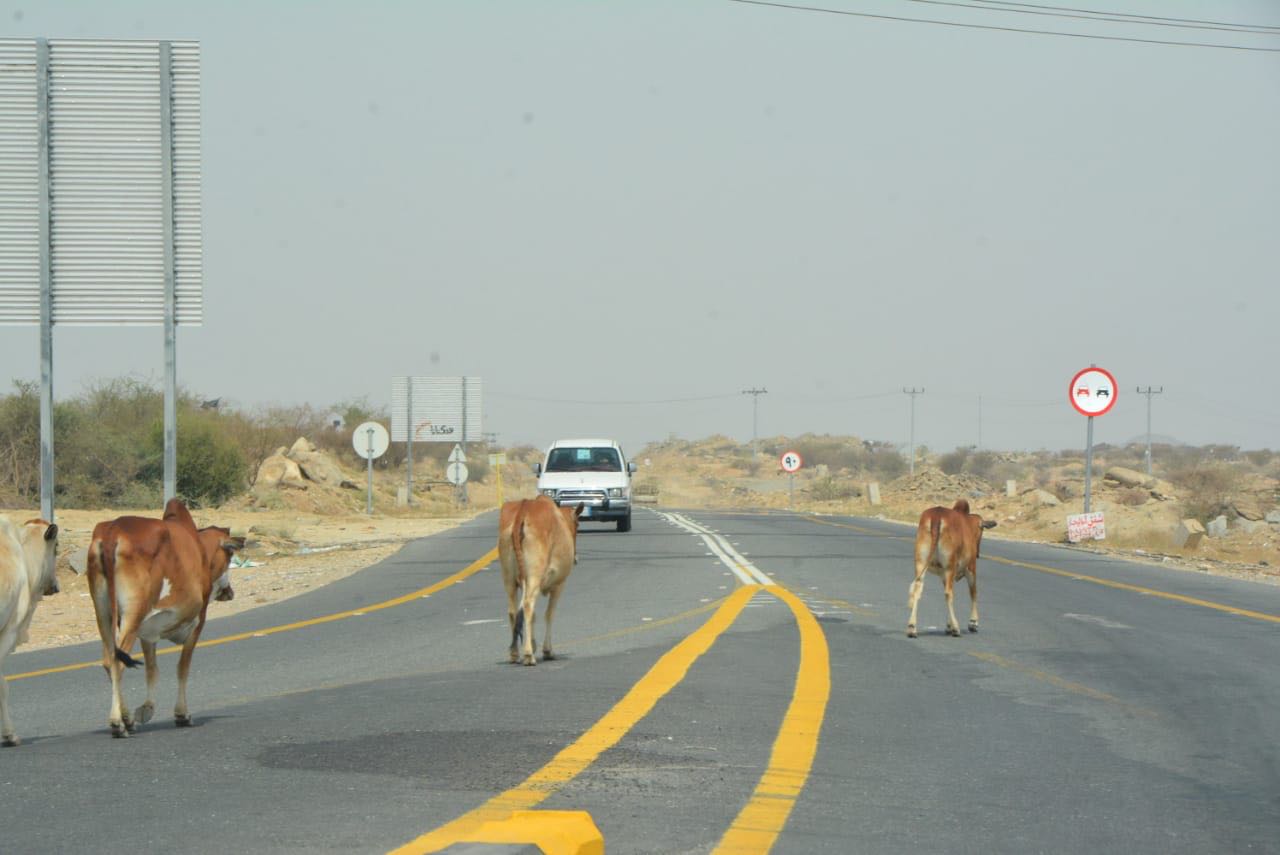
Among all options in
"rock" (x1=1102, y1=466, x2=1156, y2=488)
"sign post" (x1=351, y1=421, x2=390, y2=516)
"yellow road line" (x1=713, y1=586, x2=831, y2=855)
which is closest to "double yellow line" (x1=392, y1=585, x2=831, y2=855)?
"yellow road line" (x1=713, y1=586, x2=831, y2=855)

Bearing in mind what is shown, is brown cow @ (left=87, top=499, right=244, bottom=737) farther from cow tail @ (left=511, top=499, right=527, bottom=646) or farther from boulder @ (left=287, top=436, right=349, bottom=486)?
boulder @ (left=287, top=436, right=349, bottom=486)

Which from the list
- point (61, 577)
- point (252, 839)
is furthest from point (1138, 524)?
point (252, 839)

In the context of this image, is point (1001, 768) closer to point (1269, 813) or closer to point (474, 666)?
point (1269, 813)

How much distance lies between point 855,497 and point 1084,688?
87442 mm

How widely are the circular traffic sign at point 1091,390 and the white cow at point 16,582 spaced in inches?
1084

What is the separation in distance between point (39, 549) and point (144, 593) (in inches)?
26.1

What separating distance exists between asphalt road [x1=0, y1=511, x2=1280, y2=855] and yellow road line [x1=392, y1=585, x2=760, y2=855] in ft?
0.09

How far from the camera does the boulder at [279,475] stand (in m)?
63.8

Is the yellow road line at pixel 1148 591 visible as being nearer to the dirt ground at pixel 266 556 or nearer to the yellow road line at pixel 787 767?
the yellow road line at pixel 787 767

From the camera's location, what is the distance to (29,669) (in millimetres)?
12406

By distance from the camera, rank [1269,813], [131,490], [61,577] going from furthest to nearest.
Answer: [131,490]
[61,577]
[1269,813]

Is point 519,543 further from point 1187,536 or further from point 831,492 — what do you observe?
point 831,492

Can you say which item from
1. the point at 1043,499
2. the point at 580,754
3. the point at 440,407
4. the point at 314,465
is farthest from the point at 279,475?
the point at 580,754

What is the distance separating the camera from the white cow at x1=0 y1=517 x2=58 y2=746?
7797 mm
